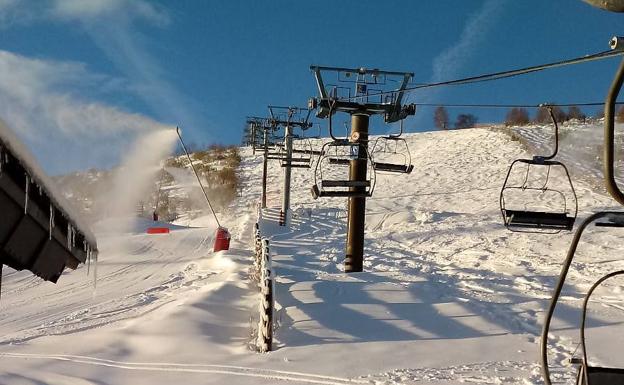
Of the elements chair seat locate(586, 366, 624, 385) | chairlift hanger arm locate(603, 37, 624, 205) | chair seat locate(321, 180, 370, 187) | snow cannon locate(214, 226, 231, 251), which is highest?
chair seat locate(321, 180, 370, 187)

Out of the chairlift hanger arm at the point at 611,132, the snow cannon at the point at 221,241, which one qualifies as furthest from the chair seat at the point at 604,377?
the snow cannon at the point at 221,241

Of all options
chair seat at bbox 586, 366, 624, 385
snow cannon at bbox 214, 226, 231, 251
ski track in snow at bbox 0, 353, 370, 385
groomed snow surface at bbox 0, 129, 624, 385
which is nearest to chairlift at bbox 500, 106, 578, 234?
groomed snow surface at bbox 0, 129, 624, 385

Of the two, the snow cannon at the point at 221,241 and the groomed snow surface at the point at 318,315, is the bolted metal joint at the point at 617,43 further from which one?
the snow cannon at the point at 221,241

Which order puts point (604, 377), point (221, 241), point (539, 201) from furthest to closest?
1. point (539, 201)
2. point (221, 241)
3. point (604, 377)

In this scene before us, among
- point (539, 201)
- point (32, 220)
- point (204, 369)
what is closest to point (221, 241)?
point (204, 369)

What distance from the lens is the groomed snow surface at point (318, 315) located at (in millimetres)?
6391

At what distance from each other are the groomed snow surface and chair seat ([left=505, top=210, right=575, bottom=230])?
171cm

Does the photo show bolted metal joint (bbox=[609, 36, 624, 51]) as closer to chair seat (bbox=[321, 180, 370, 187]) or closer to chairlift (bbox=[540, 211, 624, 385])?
chairlift (bbox=[540, 211, 624, 385])

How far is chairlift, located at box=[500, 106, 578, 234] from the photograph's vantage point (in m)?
5.14

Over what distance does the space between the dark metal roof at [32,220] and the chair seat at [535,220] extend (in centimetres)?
359

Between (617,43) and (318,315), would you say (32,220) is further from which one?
(318,315)

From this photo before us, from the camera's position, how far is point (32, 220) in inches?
143

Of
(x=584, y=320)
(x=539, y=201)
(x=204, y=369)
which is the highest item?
(x=539, y=201)

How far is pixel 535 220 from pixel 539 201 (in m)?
26.2
